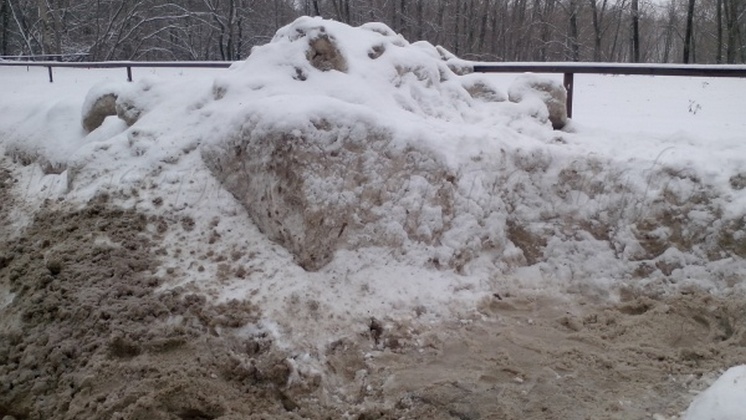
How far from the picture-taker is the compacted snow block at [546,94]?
23.5ft

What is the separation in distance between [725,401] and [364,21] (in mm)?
31752

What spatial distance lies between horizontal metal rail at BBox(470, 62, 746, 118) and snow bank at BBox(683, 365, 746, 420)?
4471 mm

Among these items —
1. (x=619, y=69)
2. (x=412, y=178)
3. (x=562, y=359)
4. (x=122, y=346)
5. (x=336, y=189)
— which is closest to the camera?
(x=122, y=346)

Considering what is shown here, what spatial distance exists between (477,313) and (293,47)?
330cm

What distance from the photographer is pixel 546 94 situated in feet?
23.7

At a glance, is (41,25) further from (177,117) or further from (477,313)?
(477,313)

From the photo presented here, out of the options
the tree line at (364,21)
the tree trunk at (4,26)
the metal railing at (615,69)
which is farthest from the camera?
the tree trunk at (4,26)

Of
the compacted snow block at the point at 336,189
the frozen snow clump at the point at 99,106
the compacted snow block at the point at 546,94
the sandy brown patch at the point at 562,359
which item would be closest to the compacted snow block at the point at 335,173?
the compacted snow block at the point at 336,189

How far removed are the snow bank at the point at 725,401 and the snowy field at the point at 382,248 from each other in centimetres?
12

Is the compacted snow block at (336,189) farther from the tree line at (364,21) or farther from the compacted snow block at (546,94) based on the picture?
the tree line at (364,21)

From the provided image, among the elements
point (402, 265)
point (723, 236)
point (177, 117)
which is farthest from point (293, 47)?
point (723, 236)

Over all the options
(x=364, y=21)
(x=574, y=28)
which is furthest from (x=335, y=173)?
(x=364, y=21)

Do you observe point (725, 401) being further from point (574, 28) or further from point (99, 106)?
point (574, 28)

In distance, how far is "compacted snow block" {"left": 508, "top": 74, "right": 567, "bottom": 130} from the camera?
7176mm
